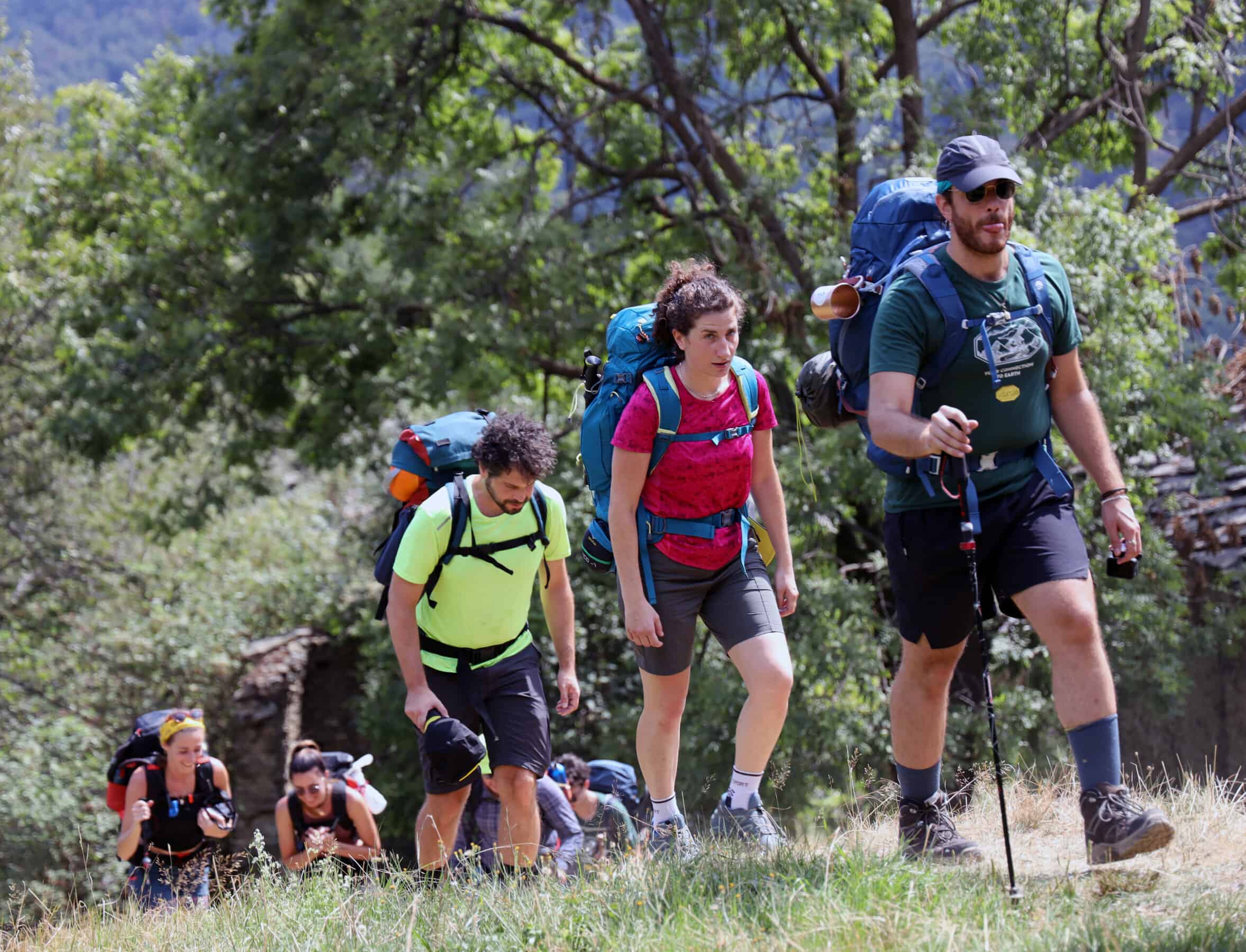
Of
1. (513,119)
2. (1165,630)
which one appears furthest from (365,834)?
(513,119)

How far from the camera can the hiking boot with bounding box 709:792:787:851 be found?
4035 millimetres

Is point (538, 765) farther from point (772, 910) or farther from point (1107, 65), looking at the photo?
point (1107, 65)

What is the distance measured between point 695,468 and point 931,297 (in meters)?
1.06

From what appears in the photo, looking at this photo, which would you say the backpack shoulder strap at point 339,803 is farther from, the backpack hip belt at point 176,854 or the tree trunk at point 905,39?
the tree trunk at point 905,39

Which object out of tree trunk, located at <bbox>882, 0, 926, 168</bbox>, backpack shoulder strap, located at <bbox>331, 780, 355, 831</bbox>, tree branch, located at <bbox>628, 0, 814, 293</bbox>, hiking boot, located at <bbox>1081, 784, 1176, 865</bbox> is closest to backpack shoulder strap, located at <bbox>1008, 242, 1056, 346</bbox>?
hiking boot, located at <bbox>1081, 784, 1176, 865</bbox>

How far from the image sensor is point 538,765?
16.2 ft

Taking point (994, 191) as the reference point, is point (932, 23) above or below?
above

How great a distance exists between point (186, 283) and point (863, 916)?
12473mm

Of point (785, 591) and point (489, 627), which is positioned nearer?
point (785, 591)

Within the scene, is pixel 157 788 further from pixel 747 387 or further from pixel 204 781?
pixel 747 387

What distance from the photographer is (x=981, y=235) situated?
11.3 ft

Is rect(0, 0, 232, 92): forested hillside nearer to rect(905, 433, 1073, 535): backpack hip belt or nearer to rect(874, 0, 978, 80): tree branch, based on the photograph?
rect(874, 0, 978, 80): tree branch

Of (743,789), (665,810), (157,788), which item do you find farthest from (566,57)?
(743,789)

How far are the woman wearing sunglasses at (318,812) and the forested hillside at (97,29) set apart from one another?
464ft
